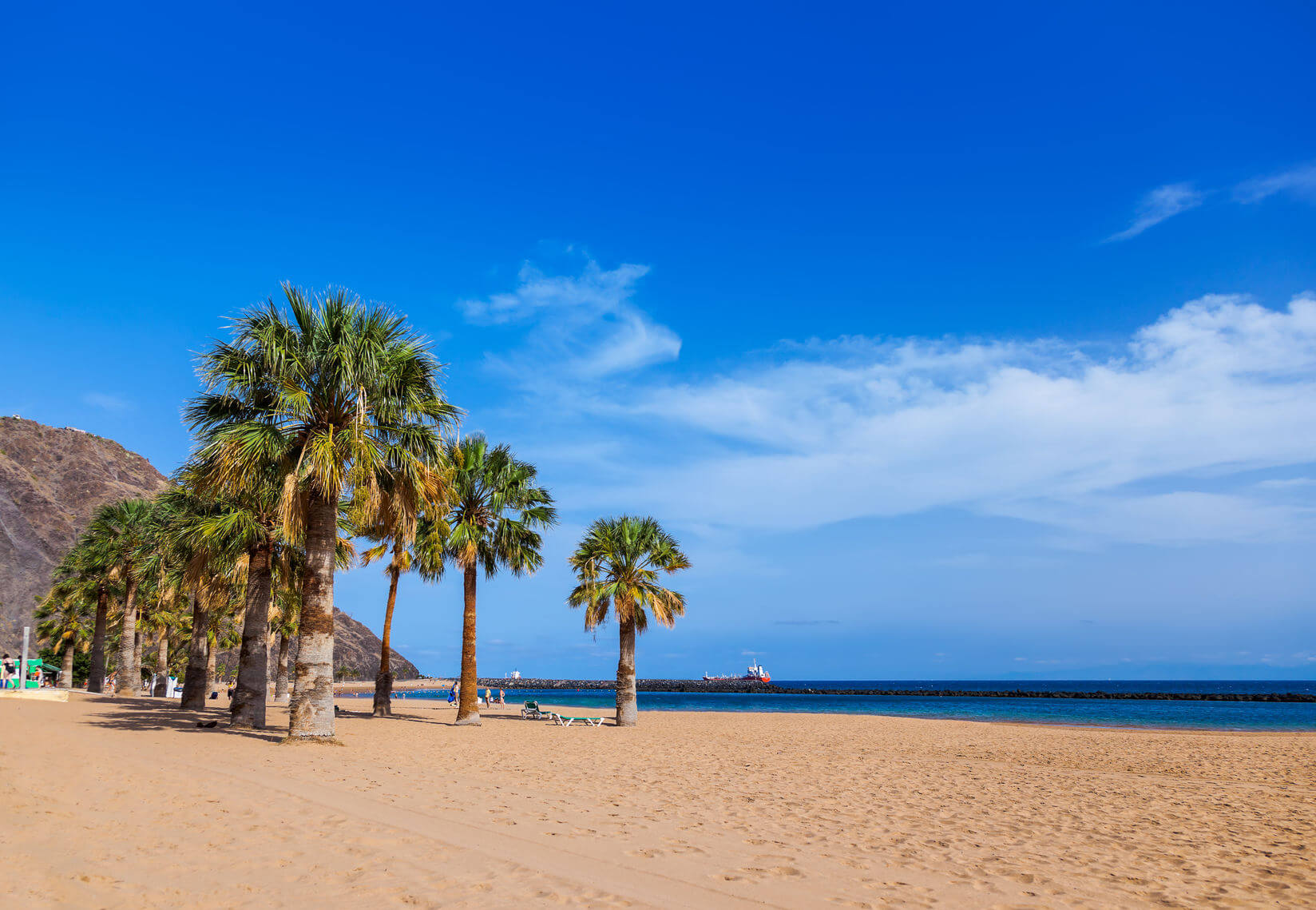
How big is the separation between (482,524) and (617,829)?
19009mm

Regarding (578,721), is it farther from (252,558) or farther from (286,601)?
(252,558)

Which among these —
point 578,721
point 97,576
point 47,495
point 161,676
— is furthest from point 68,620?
point 47,495

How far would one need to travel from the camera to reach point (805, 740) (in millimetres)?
23641

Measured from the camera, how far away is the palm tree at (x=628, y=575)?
2853cm

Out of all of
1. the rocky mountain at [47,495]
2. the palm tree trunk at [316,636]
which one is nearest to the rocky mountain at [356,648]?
the rocky mountain at [47,495]

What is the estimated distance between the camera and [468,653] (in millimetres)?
26297

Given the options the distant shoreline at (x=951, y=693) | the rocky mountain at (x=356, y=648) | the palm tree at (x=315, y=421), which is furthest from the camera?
the rocky mountain at (x=356, y=648)

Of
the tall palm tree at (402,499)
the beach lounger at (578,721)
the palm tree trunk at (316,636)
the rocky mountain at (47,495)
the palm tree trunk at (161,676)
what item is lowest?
the beach lounger at (578,721)

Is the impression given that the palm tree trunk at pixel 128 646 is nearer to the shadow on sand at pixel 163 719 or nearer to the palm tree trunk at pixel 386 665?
the shadow on sand at pixel 163 719

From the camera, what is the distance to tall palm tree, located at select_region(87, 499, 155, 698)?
114 ft

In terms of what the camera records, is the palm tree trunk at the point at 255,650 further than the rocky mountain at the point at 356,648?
No

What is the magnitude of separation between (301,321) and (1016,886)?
54.5 ft

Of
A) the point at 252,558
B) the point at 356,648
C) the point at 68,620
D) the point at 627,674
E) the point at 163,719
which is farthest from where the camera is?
the point at 356,648

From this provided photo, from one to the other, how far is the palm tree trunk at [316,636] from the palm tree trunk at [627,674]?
43.3ft
